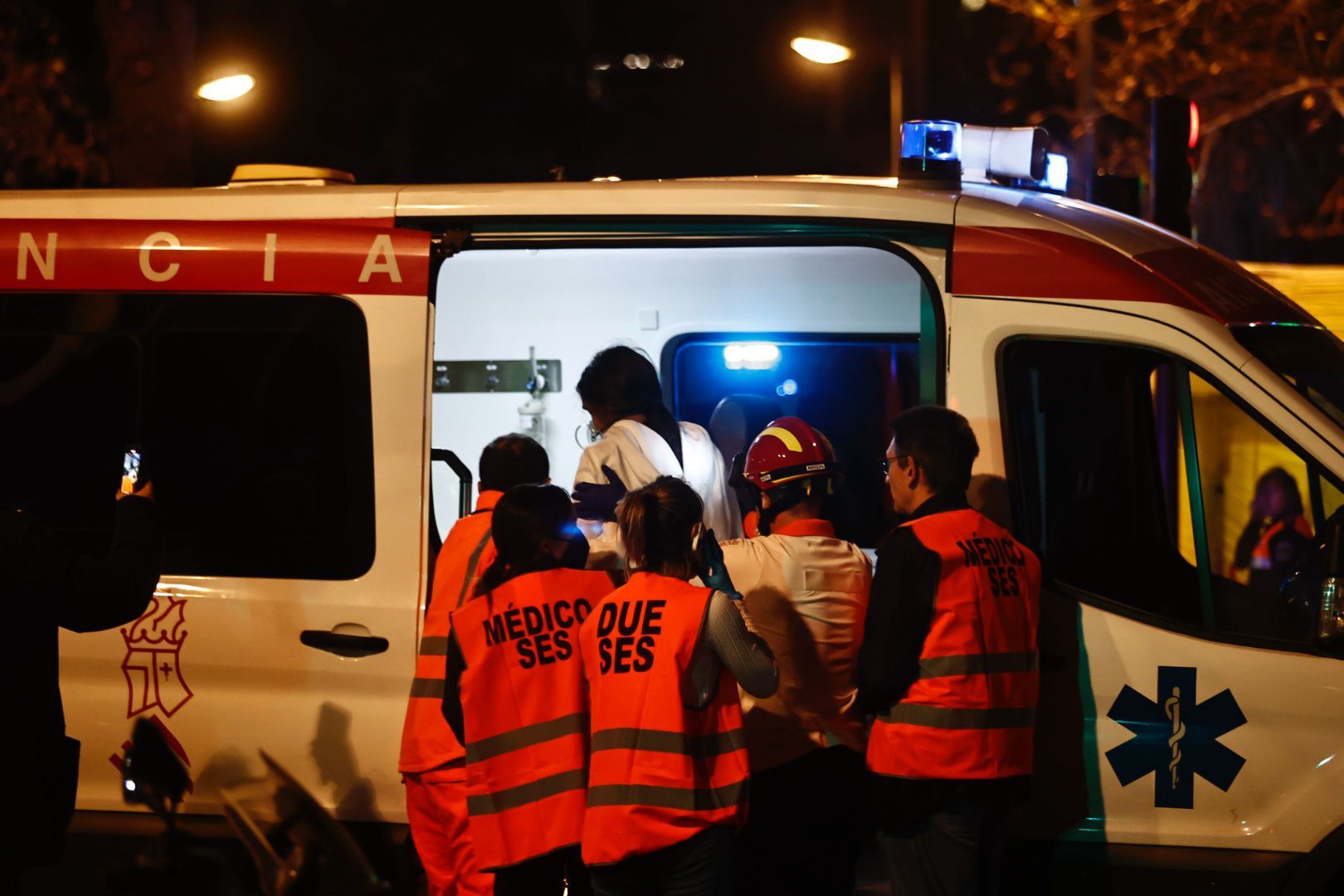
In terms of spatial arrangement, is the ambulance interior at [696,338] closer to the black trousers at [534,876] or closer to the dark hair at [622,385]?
the dark hair at [622,385]

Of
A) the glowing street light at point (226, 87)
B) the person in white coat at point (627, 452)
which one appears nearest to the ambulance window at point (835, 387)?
the person in white coat at point (627, 452)

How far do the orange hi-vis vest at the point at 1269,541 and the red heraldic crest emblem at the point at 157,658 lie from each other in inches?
147

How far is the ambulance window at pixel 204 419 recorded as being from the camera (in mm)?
4363

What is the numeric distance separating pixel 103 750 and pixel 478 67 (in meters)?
17.5

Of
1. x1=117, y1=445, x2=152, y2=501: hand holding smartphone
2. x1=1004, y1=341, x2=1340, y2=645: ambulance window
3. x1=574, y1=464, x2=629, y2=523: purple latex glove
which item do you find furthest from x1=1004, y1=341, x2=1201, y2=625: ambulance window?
x1=117, y1=445, x2=152, y2=501: hand holding smartphone

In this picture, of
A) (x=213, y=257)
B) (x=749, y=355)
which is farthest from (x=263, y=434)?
(x=749, y=355)

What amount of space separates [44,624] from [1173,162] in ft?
13.2

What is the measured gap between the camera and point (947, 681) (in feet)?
11.9

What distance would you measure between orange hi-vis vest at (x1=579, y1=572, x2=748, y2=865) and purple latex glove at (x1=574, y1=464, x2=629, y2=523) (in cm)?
127

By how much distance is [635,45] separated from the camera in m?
23.7

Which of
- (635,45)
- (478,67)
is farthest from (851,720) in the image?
(635,45)

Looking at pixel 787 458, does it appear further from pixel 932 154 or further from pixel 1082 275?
pixel 932 154

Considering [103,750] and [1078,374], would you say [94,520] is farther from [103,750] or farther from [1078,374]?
[1078,374]

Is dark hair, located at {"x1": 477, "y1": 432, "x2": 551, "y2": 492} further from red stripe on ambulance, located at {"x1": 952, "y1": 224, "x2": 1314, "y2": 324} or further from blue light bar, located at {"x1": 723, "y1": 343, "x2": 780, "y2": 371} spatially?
blue light bar, located at {"x1": 723, "y1": 343, "x2": 780, "y2": 371}
